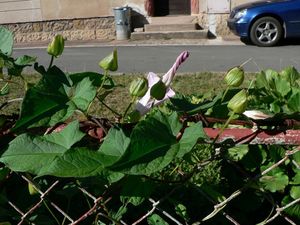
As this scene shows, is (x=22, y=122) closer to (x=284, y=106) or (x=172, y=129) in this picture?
(x=172, y=129)

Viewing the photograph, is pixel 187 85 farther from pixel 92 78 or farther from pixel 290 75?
pixel 92 78

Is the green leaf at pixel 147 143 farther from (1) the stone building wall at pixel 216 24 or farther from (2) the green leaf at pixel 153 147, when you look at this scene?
(1) the stone building wall at pixel 216 24

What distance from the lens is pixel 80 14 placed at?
15648mm

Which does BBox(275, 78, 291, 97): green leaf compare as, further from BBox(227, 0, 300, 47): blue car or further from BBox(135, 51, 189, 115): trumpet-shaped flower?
BBox(227, 0, 300, 47): blue car

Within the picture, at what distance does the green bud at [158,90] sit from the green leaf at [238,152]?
199 mm

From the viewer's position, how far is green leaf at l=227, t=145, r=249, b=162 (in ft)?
4.23

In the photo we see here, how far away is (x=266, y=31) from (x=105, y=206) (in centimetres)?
1124

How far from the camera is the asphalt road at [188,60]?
370 inches

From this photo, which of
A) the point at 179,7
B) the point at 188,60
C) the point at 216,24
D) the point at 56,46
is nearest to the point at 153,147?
the point at 56,46

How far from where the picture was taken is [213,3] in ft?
48.5

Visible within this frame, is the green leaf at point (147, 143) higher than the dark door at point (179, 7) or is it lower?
higher

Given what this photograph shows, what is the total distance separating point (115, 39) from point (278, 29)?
Result: 14.9ft

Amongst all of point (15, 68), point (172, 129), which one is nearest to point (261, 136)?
point (172, 129)

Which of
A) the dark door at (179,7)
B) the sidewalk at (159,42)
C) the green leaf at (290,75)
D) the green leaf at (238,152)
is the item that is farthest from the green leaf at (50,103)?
the dark door at (179,7)
